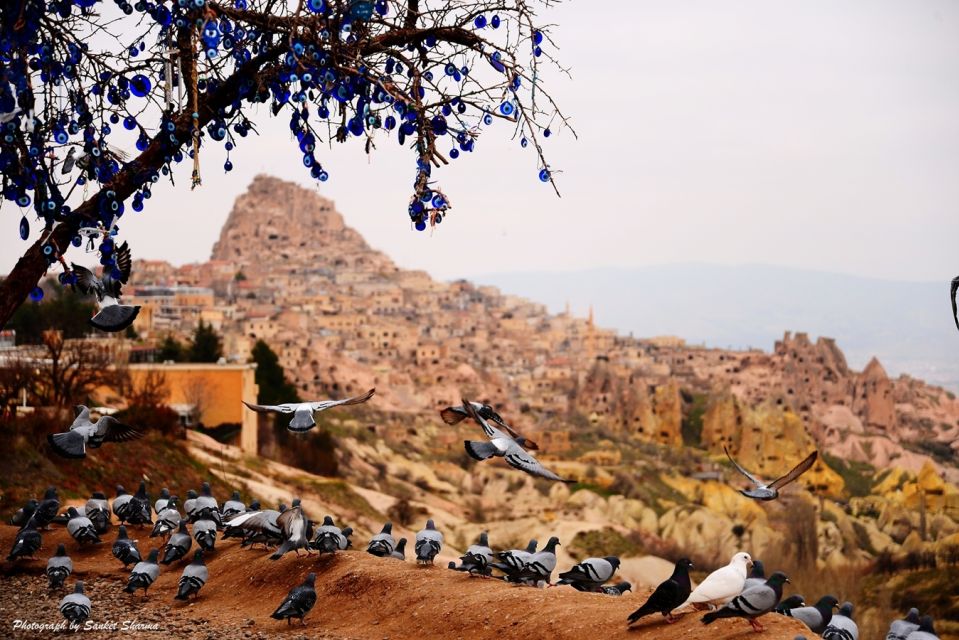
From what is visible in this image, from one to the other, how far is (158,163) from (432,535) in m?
3.67

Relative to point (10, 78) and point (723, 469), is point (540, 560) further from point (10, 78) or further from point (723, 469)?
point (723, 469)

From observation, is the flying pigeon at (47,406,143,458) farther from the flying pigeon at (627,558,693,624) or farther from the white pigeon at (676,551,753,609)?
the white pigeon at (676,551,753,609)

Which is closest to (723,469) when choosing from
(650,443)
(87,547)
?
(650,443)

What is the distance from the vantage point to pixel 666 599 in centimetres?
674

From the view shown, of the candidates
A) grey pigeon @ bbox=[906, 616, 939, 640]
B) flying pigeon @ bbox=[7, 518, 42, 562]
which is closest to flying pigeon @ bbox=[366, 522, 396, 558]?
flying pigeon @ bbox=[7, 518, 42, 562]

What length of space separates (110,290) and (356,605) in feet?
9.33

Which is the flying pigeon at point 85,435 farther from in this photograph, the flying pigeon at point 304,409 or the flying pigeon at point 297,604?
the flying pigeon at point 297,604

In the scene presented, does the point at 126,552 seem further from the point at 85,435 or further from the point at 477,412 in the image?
the point at 477,412

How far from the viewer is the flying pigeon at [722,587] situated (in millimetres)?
6676

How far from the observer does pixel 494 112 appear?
743cm

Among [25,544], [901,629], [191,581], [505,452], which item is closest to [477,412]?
[505,452]

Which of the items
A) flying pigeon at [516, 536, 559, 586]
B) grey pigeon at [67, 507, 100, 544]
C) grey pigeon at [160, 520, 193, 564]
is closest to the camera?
flying pigeon at [516, 536, 559, 586]

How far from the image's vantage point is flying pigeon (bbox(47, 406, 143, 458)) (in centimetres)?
809

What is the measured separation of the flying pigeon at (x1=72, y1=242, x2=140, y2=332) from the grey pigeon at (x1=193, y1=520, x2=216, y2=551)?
2.86 m
